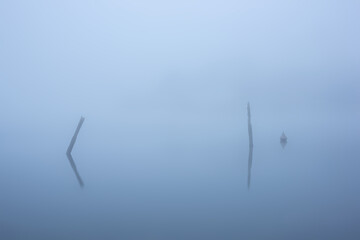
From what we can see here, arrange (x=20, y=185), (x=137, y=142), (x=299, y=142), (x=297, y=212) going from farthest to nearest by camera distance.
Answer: (x=137, y=142) → (x=299, y=142) → (x=20, y=185) → (x=297, y=212)

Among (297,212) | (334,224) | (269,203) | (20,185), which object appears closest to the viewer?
(334,224)

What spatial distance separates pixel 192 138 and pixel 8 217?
62.1ft

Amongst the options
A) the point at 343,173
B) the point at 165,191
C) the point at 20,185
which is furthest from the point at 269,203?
the point at 20,185

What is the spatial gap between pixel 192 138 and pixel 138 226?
18799 mm

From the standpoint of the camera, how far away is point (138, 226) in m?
8.47

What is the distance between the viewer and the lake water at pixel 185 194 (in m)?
8.09

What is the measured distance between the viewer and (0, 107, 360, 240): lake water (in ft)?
26.5

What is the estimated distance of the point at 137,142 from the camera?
2559 cm

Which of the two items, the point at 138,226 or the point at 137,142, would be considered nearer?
→ the point at 138,226

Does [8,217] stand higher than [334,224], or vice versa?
[334,224]

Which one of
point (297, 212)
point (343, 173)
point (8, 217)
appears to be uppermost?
point (343, 173)

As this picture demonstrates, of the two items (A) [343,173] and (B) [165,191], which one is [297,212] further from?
(A) [343,173]

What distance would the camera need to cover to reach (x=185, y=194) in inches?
434

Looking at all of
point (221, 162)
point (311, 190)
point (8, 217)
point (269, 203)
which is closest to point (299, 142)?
point (221, 162)
